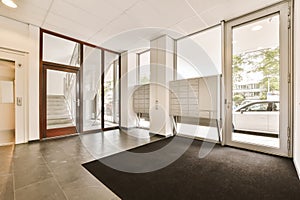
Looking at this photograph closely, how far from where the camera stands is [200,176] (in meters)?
2.04

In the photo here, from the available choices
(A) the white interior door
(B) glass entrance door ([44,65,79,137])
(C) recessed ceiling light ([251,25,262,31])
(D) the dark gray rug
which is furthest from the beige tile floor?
(C) recessed ceiling light ([251,25,262,31])

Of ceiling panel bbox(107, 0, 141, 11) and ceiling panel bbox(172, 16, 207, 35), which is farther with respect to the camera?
ceiling panel bbox(172, 16, 207, 35)

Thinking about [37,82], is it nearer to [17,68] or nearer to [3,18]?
[17,68]

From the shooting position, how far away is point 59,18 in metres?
3.32

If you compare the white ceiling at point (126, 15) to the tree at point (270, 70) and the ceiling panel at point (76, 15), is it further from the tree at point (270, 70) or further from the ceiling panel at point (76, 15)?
the tree at point (270, 70)

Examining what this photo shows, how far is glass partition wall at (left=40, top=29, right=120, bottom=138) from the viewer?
3.95 m

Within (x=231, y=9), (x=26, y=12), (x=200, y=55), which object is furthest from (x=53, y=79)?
(x=231, y=9)

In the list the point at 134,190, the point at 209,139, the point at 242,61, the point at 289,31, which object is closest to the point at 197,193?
the point at 134,190

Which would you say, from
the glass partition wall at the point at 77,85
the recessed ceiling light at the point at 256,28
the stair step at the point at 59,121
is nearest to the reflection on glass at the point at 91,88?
the glass partition wall at the point at 77,85

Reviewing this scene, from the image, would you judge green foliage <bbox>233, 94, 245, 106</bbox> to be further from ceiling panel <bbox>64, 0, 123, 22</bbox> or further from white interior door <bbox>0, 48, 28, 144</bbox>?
white interior door <bbox>0, 48, 28, 144</bbox>

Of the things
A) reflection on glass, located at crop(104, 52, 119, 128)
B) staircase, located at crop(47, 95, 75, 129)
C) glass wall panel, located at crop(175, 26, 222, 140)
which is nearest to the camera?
glass wall panel, located at crop(175, 26, 222, 140)

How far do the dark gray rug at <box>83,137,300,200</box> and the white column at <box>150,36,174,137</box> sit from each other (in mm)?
1381

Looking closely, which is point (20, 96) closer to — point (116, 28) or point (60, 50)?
point (60, 50)

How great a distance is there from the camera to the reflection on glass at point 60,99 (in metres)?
4.28
